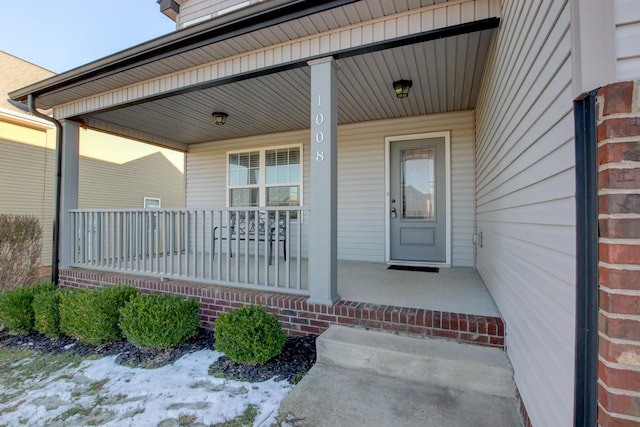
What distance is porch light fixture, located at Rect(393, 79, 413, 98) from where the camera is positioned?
140 inches

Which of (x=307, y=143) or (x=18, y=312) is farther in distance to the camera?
(x=307, y=143)

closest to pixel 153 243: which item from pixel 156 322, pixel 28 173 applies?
pixel 156 322

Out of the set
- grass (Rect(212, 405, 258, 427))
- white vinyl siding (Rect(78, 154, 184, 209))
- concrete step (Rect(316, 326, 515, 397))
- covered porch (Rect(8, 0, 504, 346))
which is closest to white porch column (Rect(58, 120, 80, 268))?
covered porch (Rect(8, 0, 504, 346))

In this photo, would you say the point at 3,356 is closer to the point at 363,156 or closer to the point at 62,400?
the point at 62,400

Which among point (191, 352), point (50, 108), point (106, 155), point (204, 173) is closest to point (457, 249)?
point (191, 352)

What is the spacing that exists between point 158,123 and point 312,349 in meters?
4.68

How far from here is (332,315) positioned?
277cm

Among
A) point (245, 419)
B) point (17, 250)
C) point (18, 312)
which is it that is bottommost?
point (245, 419)

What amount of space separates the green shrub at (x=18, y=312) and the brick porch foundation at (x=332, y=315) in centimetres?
87

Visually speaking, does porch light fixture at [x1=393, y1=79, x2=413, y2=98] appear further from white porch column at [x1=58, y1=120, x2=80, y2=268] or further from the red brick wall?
white porch column at [x1=58, y1=120, x2=80, y2=268]

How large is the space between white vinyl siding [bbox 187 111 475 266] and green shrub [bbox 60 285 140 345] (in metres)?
2.77

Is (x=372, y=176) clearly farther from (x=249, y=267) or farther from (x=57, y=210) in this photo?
(x=57, y=210)

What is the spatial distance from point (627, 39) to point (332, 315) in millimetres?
2452

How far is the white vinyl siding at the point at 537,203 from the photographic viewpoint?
1175 millimetres
